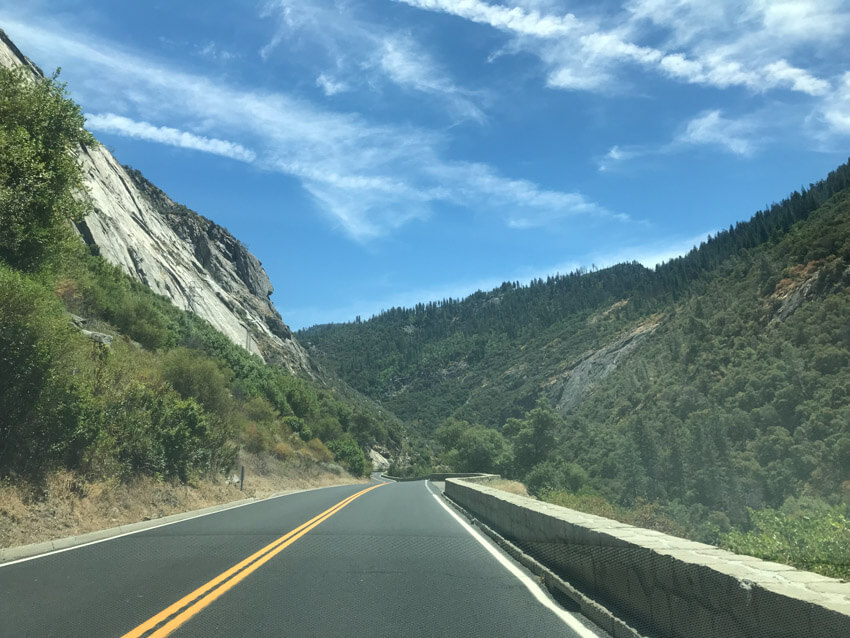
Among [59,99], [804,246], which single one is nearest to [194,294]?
[59,99]

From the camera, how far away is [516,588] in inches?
320

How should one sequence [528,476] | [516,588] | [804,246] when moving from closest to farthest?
[516,588], [528,476], [804,246]

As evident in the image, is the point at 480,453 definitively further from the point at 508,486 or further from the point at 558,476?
the point at 508,486

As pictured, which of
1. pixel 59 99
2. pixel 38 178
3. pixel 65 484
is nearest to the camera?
pixel 65 484

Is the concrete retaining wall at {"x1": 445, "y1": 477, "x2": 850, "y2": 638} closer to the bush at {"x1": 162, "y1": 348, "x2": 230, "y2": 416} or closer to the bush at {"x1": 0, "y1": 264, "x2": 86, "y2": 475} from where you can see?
the bush at {"x1": 0, "y1": 264, "x2": 86, "y2": 475}

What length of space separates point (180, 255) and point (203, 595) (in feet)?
252

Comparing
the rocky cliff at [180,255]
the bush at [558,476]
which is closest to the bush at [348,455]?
the rocky cliff at [180,255]

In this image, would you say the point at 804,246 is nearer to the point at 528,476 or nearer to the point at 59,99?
the point at 528,476

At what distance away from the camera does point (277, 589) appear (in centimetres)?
777

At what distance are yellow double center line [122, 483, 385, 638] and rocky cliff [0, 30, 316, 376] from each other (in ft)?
71.5

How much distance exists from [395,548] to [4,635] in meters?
6.82

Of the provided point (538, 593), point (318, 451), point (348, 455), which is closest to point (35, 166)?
point (538, 593)

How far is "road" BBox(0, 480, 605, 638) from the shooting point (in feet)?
20.1

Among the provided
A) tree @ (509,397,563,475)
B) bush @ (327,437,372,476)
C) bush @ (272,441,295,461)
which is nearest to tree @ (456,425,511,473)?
tree @ (509,397,563,475)
